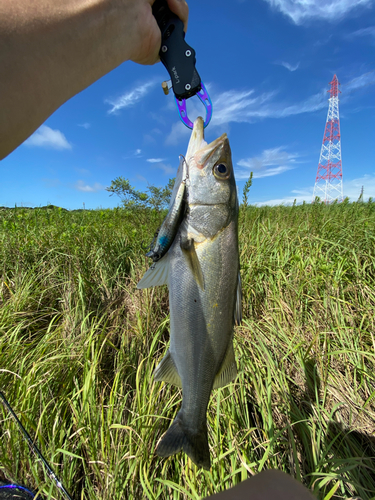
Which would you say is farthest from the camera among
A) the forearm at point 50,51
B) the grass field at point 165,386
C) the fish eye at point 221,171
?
the grass field at point 165,386

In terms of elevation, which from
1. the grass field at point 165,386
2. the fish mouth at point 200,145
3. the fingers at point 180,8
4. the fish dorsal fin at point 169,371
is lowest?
the grass field at point 165,386

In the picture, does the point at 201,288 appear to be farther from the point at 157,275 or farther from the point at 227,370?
the point at 227,370

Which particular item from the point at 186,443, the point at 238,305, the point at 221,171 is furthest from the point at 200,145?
the point at 186,443

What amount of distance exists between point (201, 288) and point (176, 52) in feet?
3.98

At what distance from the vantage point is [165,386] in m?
2.40

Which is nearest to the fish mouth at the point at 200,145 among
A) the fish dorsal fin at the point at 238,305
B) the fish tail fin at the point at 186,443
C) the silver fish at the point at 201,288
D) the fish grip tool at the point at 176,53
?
the silver fish at the point at 201,288

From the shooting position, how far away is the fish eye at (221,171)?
130cm

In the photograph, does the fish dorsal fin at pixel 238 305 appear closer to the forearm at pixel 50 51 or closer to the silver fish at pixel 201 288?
the silver fish at pixel 201 288

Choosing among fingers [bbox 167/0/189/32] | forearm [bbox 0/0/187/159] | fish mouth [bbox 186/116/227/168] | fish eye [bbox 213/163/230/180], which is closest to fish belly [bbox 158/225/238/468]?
fish eye [bbox 213/163/230/180]

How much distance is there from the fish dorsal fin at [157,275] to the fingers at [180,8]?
1258mm

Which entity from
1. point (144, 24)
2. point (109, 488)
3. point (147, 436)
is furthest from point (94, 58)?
point (109, 488)

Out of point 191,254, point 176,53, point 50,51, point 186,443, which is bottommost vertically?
point 186,443

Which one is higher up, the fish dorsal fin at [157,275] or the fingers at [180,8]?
the fingers at [180,8]

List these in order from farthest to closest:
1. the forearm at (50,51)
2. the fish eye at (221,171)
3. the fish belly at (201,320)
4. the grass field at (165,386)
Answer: the grass field at (165,386), the fish eye at (221,171), the fish belly at (201,320), the forearm at (50,51)
